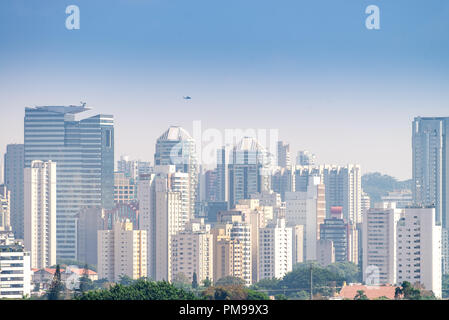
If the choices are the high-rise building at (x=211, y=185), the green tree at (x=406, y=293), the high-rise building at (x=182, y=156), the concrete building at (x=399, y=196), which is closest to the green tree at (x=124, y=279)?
the high-rise building at (x=182, y=156)

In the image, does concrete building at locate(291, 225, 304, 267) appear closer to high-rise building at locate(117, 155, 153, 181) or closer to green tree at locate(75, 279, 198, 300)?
high-rise building at locate(117, 155, 153, 181)

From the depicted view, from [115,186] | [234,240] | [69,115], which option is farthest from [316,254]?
[69,115]

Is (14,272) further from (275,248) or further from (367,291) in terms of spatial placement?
(367,291)

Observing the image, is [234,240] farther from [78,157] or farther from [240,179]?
[78,157]

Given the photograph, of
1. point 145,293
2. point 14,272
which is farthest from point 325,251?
point 145,293

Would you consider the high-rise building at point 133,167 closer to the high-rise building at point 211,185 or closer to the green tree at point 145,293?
the high-rise building at point 211,185

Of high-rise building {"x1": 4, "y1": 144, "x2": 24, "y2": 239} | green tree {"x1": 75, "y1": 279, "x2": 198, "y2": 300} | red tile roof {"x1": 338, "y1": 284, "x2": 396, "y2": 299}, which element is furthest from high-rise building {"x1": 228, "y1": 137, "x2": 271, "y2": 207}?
green tree {"x1": 75, "y1": 279, "x2": 198, "y2": 300}
